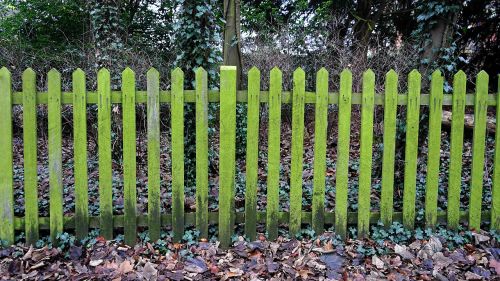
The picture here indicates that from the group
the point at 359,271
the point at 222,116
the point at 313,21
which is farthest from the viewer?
the point at 313,21

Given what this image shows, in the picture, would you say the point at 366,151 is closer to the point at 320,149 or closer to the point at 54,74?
the point at 320,149

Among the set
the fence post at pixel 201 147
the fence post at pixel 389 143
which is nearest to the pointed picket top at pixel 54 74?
the fence post at pixel 201 147

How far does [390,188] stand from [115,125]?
3.93 metres

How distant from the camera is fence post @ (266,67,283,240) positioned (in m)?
Answer: 3.34

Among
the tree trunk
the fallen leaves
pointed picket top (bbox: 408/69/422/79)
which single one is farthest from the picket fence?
the tree trunk

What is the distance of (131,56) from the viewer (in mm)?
6145

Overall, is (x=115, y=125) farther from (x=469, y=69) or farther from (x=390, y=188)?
(x=469, y=69)

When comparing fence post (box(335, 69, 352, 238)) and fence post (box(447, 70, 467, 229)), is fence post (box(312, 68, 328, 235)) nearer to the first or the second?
fence post (box(335, 69, 352, 238))

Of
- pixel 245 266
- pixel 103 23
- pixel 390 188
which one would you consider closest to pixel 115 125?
pixel 103 23

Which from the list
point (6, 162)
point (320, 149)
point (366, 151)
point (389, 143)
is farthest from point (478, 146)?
point (6, 162)

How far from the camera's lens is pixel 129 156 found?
11.0 feet

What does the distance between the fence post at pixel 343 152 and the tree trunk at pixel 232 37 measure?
4126mm

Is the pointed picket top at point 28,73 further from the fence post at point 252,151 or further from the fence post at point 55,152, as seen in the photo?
the fence post at point 252,151

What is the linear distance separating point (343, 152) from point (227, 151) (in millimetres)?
1008
